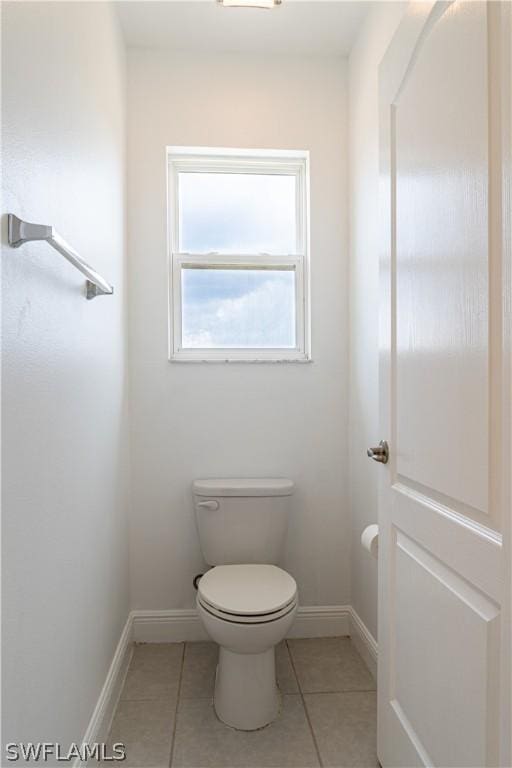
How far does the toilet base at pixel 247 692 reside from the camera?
1680 mm

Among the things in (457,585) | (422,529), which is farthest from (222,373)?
(457,585)

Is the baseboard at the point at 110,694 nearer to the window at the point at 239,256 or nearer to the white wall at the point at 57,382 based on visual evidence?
the white wall at the point at 57,382

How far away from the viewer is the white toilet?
163 centimetres

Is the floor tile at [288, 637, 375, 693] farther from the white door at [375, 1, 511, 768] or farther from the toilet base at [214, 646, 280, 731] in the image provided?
the white door at [375, 1, 511, 768]

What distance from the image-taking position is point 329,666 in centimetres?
204

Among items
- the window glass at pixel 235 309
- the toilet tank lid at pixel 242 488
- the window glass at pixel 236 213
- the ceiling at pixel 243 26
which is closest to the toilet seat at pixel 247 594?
the toilet tank lid at pixel 242 488

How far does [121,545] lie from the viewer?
2.01m

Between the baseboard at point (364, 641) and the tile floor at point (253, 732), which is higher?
the baseboard at point (364, 641)

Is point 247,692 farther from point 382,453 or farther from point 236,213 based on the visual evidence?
point 236,213

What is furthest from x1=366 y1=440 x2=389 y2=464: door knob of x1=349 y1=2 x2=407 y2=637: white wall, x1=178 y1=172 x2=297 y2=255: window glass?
x1=178 y1=172 x2=297 y2=255: window glass

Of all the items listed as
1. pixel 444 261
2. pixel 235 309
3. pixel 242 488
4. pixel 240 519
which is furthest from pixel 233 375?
pixel 444 261

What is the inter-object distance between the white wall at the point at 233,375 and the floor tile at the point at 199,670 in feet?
0.72

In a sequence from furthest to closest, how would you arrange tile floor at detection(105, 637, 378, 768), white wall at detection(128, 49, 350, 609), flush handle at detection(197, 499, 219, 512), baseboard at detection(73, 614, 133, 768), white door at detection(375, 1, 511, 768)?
white wall at detection(128, 49, 350, 609) → flush handle at detection(197, 499, 219, 512) → tile floor at detection(105, 637, 378, 768) → baseboard at detection(73, 614, 133, 768) → white door at detection(375, 1, 511, 768)

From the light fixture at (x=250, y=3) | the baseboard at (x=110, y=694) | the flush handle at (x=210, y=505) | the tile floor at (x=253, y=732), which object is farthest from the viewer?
the flush handle at (x=210, y=505)
